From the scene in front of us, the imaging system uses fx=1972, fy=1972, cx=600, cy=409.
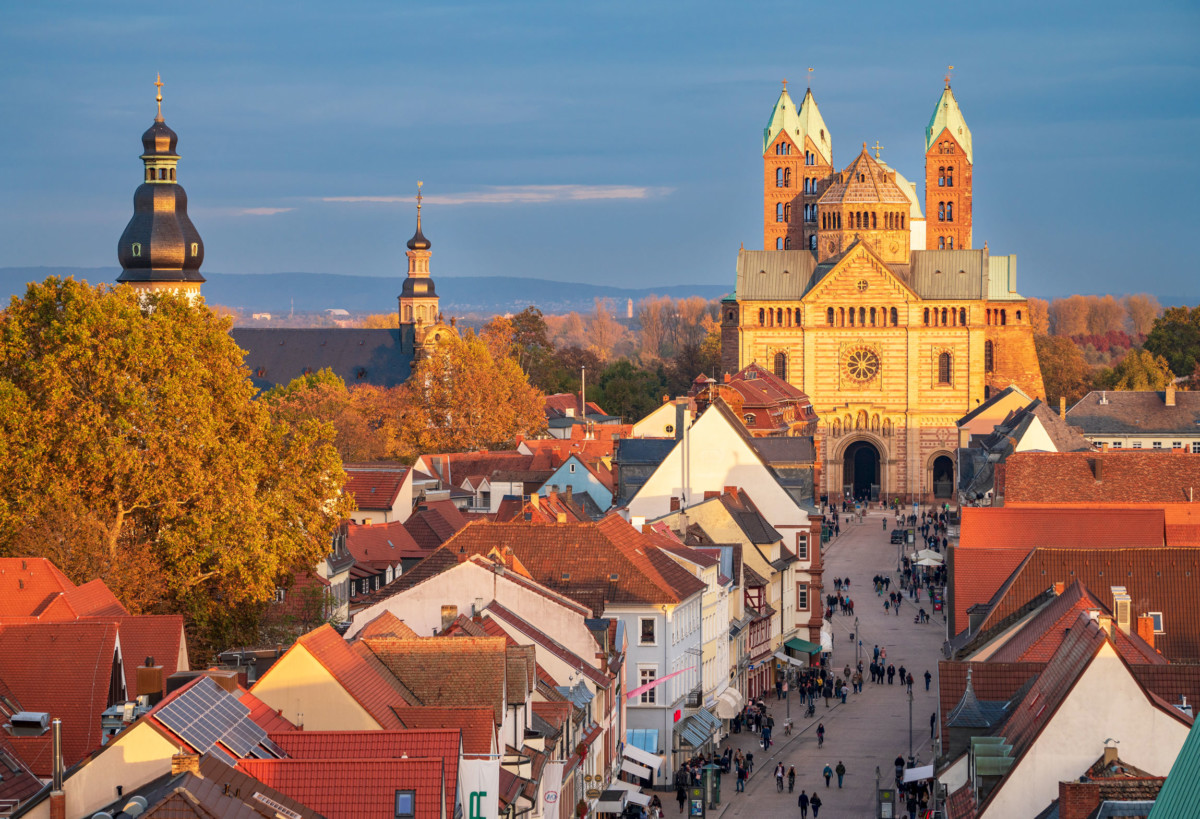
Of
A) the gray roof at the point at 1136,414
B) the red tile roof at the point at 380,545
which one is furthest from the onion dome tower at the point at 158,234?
the gray roof at the point at 1136,414

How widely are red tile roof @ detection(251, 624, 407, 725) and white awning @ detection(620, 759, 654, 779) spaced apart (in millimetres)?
14822

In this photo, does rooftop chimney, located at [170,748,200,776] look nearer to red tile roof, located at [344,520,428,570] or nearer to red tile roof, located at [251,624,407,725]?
red tile roof, located at [251,624,407,725]

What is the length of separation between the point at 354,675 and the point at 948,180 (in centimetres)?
13799

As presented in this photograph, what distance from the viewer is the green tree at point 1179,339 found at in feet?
516

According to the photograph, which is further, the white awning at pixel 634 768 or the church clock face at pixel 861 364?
the church clock face at pixel 861 364

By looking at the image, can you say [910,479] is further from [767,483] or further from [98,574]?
[98,574]

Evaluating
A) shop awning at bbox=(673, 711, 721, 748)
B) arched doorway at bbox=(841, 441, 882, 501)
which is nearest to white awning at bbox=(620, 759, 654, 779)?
shop awning at bbox=(673, 711, 721, 748)

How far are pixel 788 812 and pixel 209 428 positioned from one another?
Result: 55.2ft

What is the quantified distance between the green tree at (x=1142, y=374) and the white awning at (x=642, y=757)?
342 ft

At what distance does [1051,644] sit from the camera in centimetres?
3778

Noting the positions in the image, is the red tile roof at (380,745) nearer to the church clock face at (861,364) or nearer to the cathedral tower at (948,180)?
the church clock face at (861,364)

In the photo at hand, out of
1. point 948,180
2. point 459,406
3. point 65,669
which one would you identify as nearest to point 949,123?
point 948,180

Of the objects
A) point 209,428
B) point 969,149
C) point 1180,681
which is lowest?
point 1180,681

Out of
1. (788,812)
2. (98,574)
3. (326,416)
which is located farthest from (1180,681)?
(326,416)
